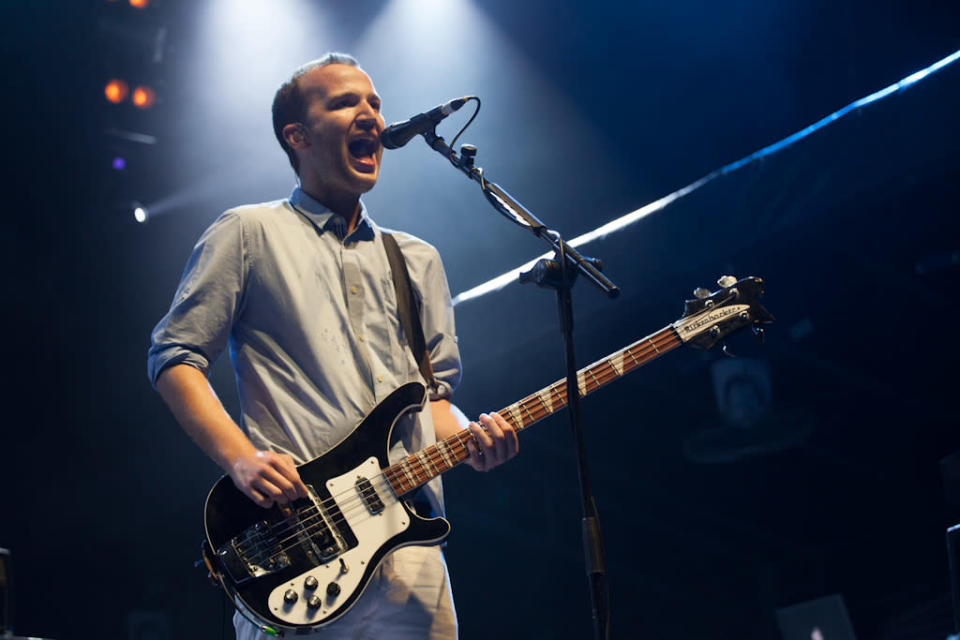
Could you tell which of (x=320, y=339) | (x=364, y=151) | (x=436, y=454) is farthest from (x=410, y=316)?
(x=364, y=151)

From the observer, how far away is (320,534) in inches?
73.8

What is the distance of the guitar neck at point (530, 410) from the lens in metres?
2.01

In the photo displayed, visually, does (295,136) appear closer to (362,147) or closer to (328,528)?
(362,147)

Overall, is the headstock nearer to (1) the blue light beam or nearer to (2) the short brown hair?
(1) the blue light beam

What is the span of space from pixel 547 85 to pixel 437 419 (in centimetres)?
372

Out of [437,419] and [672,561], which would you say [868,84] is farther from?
[437,419]

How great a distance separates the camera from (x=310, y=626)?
5.82 ft

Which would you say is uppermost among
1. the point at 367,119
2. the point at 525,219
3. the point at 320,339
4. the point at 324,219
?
the point at 367,119

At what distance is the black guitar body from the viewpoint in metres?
1.80

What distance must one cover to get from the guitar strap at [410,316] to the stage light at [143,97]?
3.15 m

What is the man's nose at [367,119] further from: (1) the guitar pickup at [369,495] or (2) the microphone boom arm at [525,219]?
(1) the guitar pickup at [369,495]

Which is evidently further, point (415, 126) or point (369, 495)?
point (415, 126)

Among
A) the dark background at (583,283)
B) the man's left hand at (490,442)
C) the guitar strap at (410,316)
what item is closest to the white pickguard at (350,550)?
the man's left hand at (490,442)

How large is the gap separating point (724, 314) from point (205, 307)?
147 centimetres
